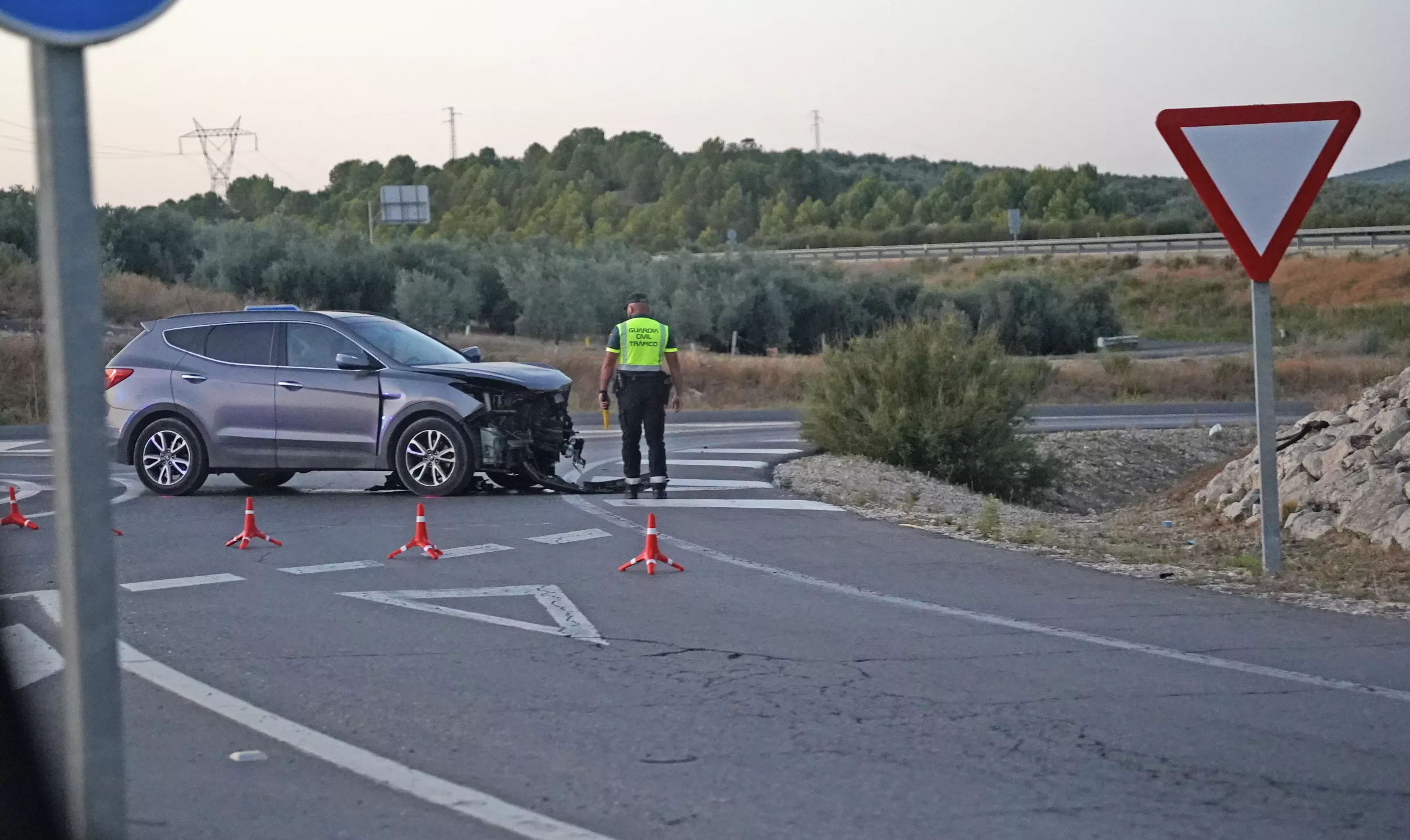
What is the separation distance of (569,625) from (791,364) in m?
27.2

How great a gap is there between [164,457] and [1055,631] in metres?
9.62

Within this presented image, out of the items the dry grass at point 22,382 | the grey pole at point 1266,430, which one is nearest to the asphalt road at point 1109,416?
the dry grass at point 22,382

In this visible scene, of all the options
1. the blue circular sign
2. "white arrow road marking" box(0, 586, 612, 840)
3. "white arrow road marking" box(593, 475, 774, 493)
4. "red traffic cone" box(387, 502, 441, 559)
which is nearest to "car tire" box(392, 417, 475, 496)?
"white arrow road marking" box(593, 475, 774, 493)

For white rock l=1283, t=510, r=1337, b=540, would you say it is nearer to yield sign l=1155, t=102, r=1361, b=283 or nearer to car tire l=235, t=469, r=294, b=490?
yield sign l=1155, t=102, r=1361, b=283

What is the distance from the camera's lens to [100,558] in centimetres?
304

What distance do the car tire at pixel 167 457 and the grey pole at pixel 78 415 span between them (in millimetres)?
11643

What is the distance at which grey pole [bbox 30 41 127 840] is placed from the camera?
9.66 feet

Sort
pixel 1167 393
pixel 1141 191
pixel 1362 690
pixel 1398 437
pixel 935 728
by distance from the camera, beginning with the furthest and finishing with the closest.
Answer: pixel 1141 191 < pixel 1167 393 < pixel 1398 437 < pixel 1362 690 < pixel 935 728

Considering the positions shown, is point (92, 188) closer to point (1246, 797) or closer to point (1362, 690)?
point (1246, 797)

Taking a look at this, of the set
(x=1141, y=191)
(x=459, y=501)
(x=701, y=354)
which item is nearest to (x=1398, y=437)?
(x=459, y=501)

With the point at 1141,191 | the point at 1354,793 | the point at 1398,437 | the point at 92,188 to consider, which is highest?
the point at 1141,191

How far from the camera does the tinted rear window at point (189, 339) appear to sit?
1441 centimetres

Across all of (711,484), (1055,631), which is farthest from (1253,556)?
(711,484)

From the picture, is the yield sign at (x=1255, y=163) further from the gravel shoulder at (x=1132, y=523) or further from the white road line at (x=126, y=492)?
the white road line at (x=126, y=492)
